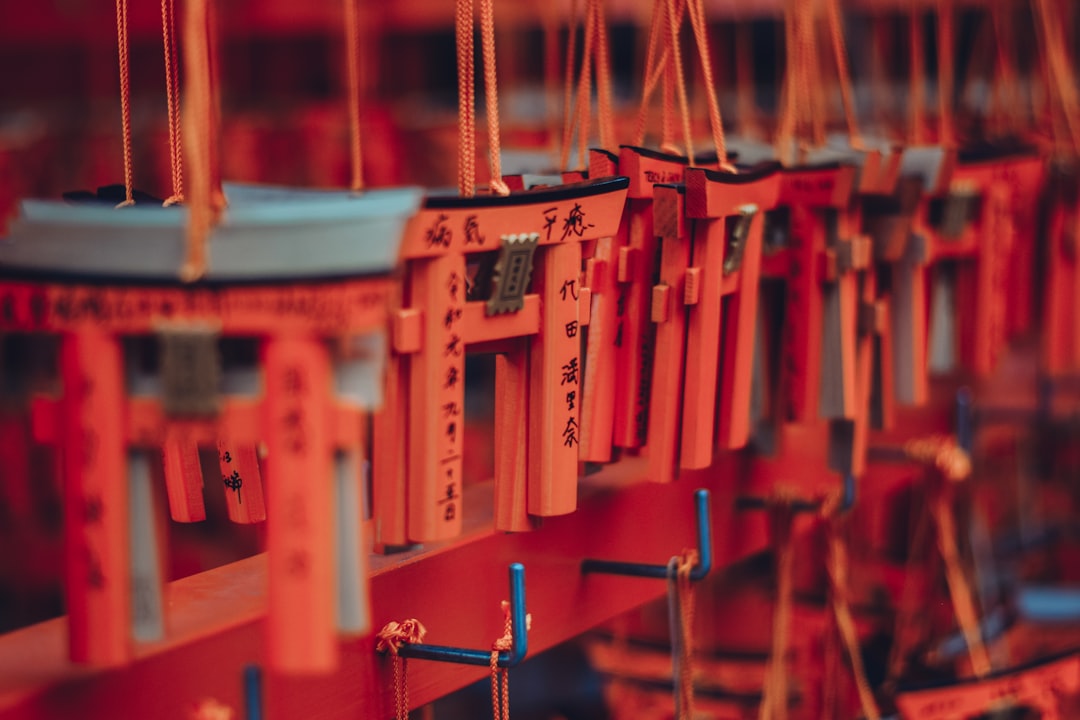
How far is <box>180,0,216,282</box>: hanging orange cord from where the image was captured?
2.87 feet

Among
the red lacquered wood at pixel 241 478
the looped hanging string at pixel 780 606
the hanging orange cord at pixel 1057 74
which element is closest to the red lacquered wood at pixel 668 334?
the red lacquered wood at pixel 241 478

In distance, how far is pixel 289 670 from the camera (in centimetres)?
89

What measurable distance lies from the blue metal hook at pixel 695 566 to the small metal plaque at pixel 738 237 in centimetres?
24

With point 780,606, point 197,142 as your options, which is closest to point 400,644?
point 197,142

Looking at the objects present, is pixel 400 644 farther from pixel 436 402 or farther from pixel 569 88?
pixel 569 88

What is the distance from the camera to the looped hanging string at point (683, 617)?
5.04ft

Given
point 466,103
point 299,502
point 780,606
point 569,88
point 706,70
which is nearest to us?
point 299,502

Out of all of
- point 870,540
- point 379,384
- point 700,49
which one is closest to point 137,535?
point 379,384

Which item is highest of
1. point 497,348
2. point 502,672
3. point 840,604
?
point 497,348

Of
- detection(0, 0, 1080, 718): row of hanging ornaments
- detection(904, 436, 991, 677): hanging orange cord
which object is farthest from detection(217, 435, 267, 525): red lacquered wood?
detection(904, 436, 991, 677): hanging orange cord

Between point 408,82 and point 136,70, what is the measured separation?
3.34ft

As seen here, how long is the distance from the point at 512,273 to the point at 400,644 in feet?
1.18

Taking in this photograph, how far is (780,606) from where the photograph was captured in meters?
1.78

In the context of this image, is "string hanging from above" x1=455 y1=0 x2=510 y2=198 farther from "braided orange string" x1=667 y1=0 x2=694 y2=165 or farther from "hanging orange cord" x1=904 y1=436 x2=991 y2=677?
"hanging orange cord" x1=904 y1=436 x2=991 y2=677
